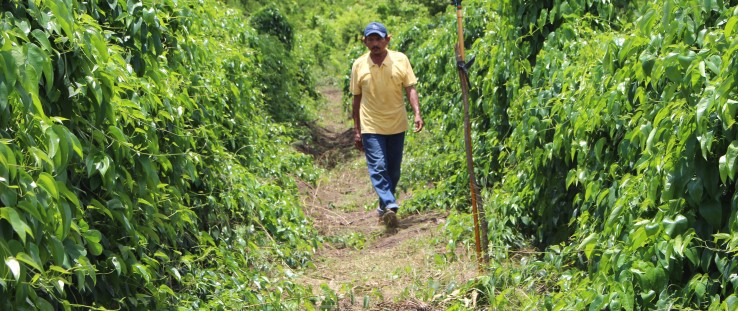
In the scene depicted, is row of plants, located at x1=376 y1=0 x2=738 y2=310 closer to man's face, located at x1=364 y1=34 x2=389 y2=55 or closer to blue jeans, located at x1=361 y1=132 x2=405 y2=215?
blue jeans, located at x1=361 y1=132 x2=405 y2=215

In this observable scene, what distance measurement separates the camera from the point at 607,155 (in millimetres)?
5168

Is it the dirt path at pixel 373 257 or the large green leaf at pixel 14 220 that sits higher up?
the large green leaf at pixel 14 220

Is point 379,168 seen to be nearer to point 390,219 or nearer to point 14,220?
point 390,219

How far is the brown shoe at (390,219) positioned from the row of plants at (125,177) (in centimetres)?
81

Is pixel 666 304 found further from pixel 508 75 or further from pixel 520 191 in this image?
pixel 508 75

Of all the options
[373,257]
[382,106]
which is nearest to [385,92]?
[382,106]

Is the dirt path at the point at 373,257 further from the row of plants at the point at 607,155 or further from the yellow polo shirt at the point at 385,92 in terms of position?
the yellow polo shirt at the point at 385,92

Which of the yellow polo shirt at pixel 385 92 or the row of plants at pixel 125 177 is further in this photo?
the yellow polo shirt at pixel 385 92

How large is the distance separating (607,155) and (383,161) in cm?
340

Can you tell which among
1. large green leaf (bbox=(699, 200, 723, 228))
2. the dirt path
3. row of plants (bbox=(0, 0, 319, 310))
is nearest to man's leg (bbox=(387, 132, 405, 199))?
the dirt path

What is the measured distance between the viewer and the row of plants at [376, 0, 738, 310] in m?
3.90

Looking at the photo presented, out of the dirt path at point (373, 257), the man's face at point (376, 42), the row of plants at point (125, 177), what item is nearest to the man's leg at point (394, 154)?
the dirt path at point (373, 257)

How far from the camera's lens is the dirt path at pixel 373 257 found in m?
6.02

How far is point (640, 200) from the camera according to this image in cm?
439
